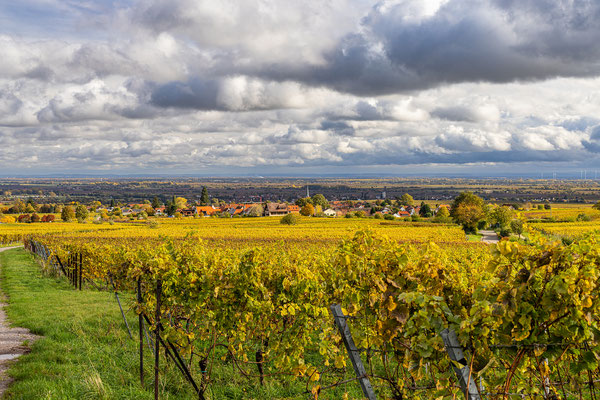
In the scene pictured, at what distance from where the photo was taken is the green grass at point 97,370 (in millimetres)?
6410

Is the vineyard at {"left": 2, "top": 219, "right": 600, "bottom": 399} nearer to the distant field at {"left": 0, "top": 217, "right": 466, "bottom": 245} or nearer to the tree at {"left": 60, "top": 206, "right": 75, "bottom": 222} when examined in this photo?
the distant field at {"left": 0, "top": 217, "right": 466, "bottom": 245}

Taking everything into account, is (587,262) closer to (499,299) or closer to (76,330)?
(499,299)

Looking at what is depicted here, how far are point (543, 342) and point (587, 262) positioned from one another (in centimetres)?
61

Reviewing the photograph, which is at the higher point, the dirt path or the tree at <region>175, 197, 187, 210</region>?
the dirt path

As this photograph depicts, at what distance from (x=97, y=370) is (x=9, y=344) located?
3288 mm

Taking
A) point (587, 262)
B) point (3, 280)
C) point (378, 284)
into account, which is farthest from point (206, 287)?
point (3, 280)

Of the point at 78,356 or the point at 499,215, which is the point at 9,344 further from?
the point at 499,215

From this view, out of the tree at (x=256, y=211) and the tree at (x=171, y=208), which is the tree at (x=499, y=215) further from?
the tree at (x=171, y=208)

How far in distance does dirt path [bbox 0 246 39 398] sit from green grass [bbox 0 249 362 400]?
16 cm

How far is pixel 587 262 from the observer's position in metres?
2.72

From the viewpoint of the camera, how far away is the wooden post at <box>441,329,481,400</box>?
2736 millimetres

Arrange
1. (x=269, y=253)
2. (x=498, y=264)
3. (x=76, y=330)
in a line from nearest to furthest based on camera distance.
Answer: (x=498, y=264) < (x=269, y=253) < (x=76, y=330)

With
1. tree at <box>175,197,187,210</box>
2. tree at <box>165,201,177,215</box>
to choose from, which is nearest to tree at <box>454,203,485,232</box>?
tree at <box>165,201,177,215</box>

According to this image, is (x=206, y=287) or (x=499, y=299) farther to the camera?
(x=206, y=287)
